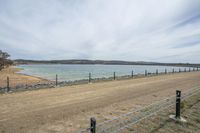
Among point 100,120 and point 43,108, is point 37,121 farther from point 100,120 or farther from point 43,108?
point 100,120

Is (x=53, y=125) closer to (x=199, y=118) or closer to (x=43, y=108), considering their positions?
(x=43, y=108)

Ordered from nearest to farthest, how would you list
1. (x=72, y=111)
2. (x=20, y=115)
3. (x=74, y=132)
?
1. (x=74, y=132)
2. (x=20, y=115)
3. (x=72, y=111)

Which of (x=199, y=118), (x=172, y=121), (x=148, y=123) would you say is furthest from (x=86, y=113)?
(x=199, y=118)

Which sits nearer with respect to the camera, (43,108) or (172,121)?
(172,121)

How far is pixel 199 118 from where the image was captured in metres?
5.84

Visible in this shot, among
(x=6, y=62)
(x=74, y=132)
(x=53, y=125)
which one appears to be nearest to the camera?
(x=74, y=132)

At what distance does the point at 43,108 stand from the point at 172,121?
535cm

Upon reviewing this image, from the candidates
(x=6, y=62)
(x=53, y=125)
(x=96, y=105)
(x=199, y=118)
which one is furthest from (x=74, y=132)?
(x=6, y=62)

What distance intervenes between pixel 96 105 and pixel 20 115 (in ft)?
10.9

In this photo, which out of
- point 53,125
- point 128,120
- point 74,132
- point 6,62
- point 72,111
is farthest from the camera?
point 6,62

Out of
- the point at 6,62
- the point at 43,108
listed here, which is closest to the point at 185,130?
the point at 43,108

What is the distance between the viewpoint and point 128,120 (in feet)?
18.1

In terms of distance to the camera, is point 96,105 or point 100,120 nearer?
point 100,120

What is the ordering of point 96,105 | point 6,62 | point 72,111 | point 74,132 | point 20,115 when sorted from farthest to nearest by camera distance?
point 6,62, point 96,105, point 72,111, point 20,115, point 74,132
